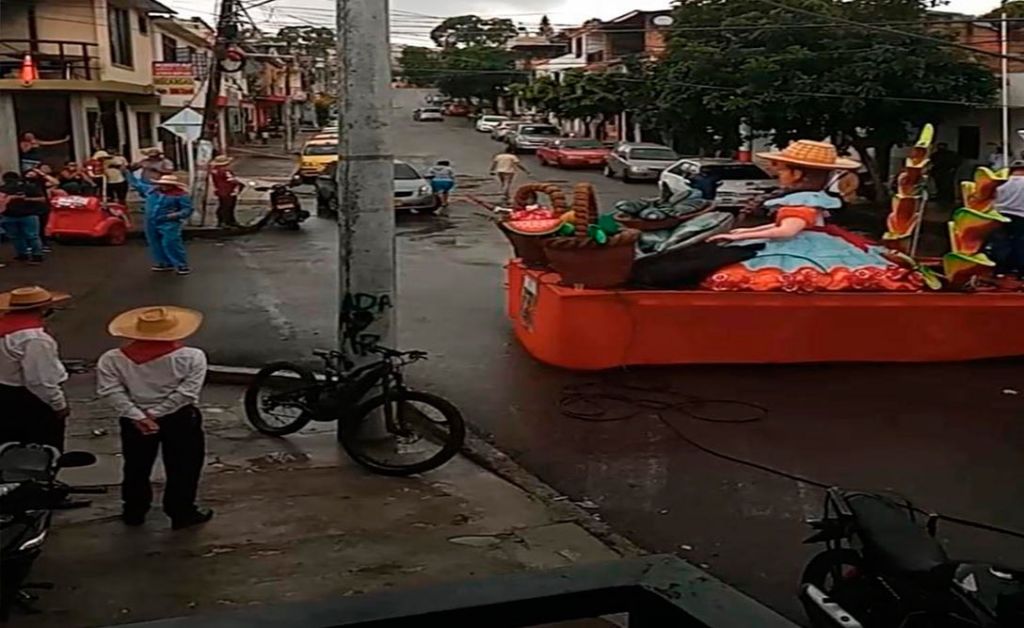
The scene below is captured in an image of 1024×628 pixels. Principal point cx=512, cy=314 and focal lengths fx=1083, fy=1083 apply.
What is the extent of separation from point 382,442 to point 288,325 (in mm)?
5229

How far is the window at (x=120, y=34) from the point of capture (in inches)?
1244

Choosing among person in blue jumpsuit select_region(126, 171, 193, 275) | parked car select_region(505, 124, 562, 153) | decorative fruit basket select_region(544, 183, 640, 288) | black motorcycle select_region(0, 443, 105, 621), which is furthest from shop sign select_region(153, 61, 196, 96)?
black motorcycle select_region(0, 443, 105, 621)

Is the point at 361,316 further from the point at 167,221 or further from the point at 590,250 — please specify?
the point at 167,221

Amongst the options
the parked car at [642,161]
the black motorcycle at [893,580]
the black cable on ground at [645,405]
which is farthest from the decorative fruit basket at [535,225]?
the parked car at [642,161]

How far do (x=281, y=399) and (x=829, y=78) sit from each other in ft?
68.8

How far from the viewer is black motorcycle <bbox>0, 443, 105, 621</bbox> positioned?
15.3 feet

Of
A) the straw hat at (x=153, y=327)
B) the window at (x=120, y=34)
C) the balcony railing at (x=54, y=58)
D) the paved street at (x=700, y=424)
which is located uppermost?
the window at (x=120, y=34)

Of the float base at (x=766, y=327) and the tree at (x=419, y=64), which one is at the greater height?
the tree at (x=419, y=64)

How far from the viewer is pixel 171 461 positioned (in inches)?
242

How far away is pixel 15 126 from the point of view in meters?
27.6

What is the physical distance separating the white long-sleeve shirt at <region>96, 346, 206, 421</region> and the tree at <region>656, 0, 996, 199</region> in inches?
767

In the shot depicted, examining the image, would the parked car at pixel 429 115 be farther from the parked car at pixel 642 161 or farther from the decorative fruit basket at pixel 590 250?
the decorative fruit basket at pixel 590 250

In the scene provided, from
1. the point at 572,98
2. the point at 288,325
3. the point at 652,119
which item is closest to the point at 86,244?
the point at 288,325

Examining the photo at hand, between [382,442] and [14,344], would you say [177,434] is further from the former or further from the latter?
[382,442]
